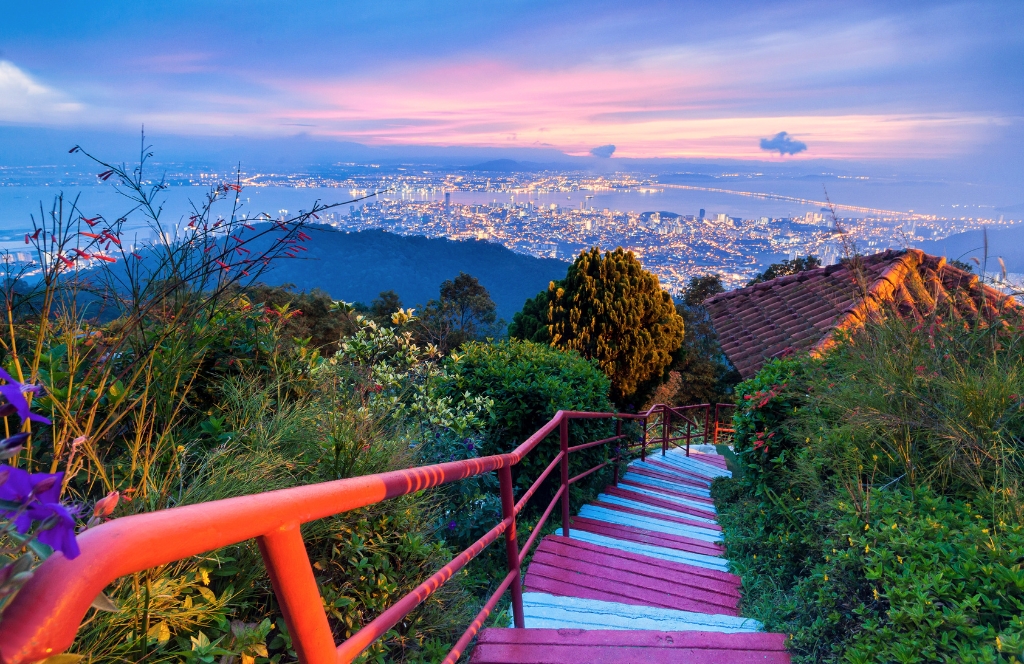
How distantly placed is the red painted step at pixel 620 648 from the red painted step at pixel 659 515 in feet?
9.52

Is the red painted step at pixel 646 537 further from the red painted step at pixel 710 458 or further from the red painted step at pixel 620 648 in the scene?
the red painted step at pixel 710 458

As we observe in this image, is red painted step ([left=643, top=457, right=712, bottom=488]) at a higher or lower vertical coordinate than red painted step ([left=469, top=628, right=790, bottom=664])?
lower

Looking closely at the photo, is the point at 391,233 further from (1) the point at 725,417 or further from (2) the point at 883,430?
(2) the point at 883,430

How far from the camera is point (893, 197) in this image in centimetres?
2319

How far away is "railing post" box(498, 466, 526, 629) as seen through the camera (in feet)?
8.24

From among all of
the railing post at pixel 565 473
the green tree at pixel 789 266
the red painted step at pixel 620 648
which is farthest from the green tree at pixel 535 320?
the red painted step at pixel 620 648

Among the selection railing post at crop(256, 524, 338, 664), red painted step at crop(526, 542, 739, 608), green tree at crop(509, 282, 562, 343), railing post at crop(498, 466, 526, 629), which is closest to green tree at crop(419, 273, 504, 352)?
green tree at crop(509, 282, 562, 343)

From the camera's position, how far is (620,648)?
95.4 inches

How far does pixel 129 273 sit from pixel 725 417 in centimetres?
1795

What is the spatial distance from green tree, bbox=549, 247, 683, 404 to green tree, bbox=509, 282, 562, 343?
0.41m

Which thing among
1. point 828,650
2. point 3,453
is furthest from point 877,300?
point 3,453

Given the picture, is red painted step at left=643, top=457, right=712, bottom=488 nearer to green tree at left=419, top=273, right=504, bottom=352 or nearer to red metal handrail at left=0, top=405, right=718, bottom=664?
red metal handrail at left=0, top=405, right=718, bottom=664

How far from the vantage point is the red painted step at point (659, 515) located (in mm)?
5514

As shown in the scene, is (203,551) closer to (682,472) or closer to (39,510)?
(39,510)
